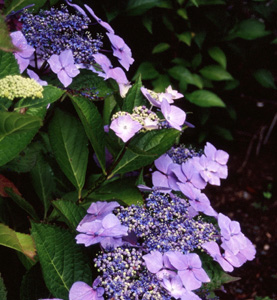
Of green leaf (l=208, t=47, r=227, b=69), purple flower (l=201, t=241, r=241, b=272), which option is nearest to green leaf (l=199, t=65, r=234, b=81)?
green leaf (l=208, t=47, r=227, b=69)

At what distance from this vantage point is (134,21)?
2236 millimetres

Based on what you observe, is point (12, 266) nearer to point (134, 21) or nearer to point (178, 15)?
point (134, 21)

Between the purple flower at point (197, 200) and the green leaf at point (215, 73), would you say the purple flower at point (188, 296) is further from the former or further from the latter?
the green leaf at point (215, 73)

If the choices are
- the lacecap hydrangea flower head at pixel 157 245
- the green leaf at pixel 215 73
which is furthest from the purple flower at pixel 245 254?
the green leaf at pixel 215 73

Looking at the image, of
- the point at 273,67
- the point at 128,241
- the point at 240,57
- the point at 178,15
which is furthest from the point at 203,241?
the point at 273,67

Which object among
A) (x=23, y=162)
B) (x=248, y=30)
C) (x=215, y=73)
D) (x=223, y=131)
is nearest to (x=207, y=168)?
(x=23, y=162)

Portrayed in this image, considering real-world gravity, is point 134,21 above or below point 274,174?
above

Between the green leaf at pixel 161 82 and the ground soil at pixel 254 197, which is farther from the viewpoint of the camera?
the ground soil at pixel 254 197

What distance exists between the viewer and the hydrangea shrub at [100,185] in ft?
2.79

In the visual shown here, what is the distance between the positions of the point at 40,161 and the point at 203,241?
0.58 m

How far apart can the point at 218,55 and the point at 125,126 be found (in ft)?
5.92

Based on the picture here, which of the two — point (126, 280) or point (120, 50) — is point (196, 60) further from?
point (126, 280)

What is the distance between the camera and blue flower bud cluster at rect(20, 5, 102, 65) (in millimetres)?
1052

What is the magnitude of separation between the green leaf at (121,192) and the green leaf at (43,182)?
157 mm
